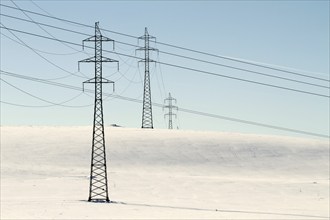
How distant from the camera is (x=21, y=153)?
63.3 m

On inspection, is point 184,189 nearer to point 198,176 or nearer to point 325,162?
point 198,176

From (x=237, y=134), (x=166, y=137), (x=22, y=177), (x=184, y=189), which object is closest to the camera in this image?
(x=184, y=189)

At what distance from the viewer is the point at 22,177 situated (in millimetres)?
53625

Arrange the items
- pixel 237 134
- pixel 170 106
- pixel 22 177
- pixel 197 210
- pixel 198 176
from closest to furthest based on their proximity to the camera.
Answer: pixel 197 210
pixel 22 177
pixel 198 176
pixel 237 134
pixel 170 106

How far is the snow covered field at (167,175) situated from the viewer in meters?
36.0

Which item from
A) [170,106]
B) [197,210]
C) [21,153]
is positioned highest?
[170,106]

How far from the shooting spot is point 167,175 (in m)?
57.1

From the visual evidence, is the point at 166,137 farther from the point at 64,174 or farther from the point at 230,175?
the point at 64,174

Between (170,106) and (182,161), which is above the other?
(170,106)

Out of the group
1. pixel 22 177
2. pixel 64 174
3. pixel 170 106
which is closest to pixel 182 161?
pixel 64 174

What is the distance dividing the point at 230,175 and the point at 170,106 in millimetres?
28890

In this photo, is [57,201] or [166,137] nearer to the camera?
[57,201]

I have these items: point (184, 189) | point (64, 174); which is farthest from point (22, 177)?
point (184, 189)

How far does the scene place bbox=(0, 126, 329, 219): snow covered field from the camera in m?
36.0
